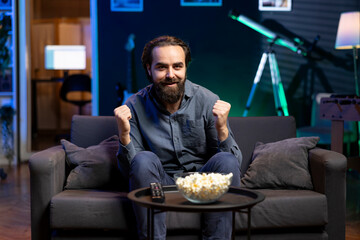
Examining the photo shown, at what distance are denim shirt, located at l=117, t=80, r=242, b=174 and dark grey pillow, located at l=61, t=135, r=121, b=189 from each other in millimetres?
218

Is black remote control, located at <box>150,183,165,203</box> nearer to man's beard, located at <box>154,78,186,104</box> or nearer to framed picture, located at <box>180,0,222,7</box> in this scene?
man's beard, located at <box>154,78,186,104</box>

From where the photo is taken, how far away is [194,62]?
596 cm

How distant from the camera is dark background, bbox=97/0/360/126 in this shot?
5.90 meters

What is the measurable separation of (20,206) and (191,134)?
1945mm

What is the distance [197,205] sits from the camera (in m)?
1.64

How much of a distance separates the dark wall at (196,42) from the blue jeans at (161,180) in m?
3.79

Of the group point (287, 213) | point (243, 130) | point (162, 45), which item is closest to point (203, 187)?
point (287, 213)

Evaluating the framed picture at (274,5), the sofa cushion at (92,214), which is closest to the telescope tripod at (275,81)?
the framed picture at (274,5)

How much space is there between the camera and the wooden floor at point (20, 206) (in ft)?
9.96

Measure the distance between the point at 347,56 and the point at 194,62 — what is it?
185 centimetres

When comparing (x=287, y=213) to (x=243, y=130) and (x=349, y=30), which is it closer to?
(x=243, y=130)

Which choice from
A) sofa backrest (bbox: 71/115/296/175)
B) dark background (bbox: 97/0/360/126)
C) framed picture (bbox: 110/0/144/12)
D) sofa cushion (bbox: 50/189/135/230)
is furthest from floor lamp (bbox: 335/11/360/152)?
sofa cushion (bbox: 50/189/135/230)

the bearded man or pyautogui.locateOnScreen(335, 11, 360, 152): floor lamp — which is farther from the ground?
pyautogui.locateOnScreen(335, 11, 360, 152): floor lamp

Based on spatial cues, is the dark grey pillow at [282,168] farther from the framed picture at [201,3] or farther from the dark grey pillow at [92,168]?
the framed picture at [201,3]
